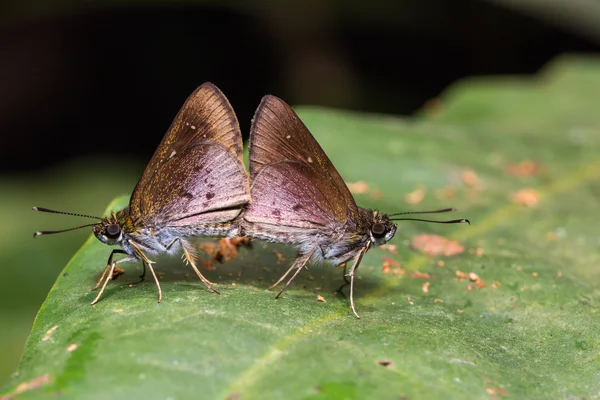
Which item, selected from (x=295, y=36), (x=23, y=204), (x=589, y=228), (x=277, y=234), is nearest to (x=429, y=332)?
(x=277, y=234)

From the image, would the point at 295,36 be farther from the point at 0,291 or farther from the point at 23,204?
the point at 0,291

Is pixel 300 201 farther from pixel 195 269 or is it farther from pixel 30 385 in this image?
pixel 30 385

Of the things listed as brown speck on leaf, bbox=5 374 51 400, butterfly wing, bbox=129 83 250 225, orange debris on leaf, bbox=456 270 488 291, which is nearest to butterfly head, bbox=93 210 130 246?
butterfly wing, bbox=129 83 250 225

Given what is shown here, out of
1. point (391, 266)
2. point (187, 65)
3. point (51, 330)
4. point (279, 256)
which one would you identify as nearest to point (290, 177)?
point (279, 256)

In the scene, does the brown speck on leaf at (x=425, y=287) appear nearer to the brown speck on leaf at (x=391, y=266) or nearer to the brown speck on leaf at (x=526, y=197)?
the brown speck on leaf at (x=391, y=266)

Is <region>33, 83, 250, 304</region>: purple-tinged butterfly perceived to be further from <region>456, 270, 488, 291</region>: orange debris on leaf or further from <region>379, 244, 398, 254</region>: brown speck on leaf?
<region>456, 270, 488, 291</region>: orange debris on leaf

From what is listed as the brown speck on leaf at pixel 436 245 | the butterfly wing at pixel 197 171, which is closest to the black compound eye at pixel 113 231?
the butterfly wing at pixel 197 171
